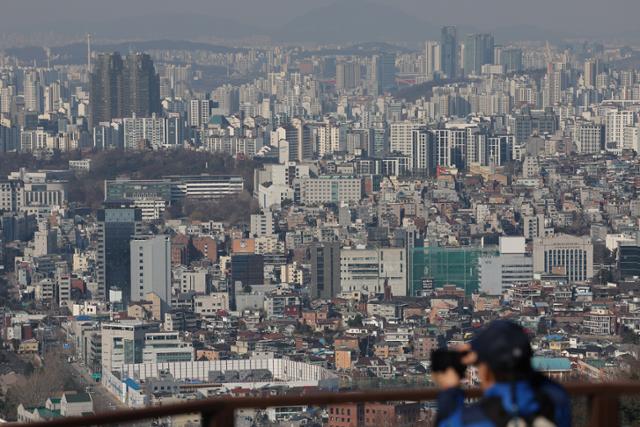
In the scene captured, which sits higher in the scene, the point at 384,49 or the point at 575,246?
the point at 384,49

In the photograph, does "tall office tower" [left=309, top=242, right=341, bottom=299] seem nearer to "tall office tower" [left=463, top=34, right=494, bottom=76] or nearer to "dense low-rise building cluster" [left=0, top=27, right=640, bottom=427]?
"dense low-rise building cluster" [left=0, top=27, right=640, bottom=427]

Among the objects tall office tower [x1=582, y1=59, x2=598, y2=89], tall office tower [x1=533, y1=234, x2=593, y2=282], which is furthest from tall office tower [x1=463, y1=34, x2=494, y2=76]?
tall office tower [x1=533, y1=234, x2=593, y2=282]

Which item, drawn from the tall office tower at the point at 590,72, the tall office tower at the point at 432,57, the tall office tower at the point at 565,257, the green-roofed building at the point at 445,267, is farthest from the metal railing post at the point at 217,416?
the tall office tower at the point at 432,57

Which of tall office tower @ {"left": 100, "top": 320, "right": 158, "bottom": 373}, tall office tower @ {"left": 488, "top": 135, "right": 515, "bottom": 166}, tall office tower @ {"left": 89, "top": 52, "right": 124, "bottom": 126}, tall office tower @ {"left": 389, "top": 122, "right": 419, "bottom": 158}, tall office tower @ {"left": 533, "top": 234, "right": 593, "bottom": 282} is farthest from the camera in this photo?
tall office tower @ {"left": 89, "top": 52, "right": 124, "bottom": 126}

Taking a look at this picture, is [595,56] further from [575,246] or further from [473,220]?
[575,246]

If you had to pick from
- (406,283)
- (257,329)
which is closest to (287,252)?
(406,283)
